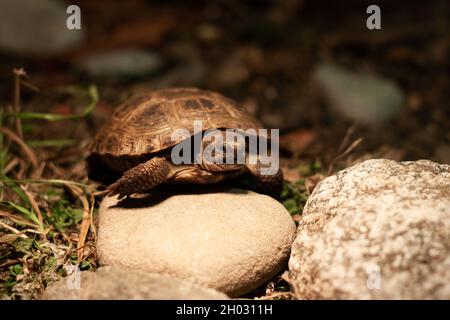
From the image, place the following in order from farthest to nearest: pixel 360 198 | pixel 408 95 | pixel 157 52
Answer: pixel 157 52, pixel 408 95, pixel 360 198

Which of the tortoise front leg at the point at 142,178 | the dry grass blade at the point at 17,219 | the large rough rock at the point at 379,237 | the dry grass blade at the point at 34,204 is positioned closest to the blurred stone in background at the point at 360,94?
→ the large rough rock at the point at 379,237

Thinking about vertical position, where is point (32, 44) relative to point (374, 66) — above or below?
above

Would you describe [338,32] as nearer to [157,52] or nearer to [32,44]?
[157,52]

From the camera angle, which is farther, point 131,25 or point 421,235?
point 131,25

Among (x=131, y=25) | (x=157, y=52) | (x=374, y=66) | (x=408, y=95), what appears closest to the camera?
(x=408, y=95)

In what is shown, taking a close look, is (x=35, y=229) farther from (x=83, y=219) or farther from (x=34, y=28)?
(x=34, y=28)

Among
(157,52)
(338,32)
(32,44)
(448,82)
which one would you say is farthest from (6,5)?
(448,82)

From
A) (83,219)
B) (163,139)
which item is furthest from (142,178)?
(83,219)

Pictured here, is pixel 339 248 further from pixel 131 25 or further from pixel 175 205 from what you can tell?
pixel 131 25

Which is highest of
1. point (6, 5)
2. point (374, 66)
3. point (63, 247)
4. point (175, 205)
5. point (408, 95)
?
point (6, 5)
